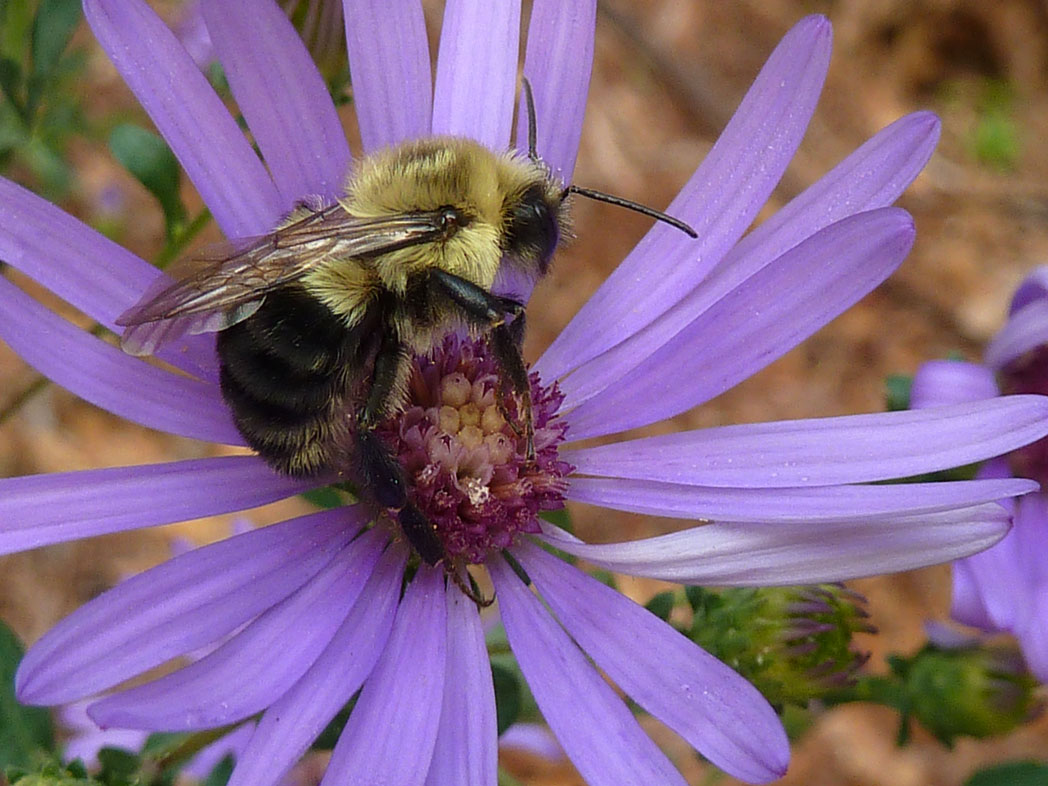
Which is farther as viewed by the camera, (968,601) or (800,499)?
(968,601)

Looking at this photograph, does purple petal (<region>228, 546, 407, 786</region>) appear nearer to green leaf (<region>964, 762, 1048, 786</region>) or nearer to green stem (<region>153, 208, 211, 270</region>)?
green stem (<region>153, 208, 211, 270</region>)

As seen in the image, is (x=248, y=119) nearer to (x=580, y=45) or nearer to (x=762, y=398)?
(x=580, y=45)

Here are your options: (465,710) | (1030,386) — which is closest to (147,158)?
(465,710)

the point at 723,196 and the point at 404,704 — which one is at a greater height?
the point at 723,196

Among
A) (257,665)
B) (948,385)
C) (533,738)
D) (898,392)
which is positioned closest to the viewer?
(257,665)

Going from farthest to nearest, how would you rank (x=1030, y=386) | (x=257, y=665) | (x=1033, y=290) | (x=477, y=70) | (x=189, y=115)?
(x=1030, y=386)
(x=1033, y=290)
(x=477, y=70)
(x=189, y=115)
(x=257, y=665)

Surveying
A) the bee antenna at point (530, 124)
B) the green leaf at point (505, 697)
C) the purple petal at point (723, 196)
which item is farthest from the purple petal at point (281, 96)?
the green leaf at point (505, 697)

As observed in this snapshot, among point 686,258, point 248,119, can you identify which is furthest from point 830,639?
point 248,119

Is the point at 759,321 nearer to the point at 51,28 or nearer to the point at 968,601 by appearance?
the point at 968,601
